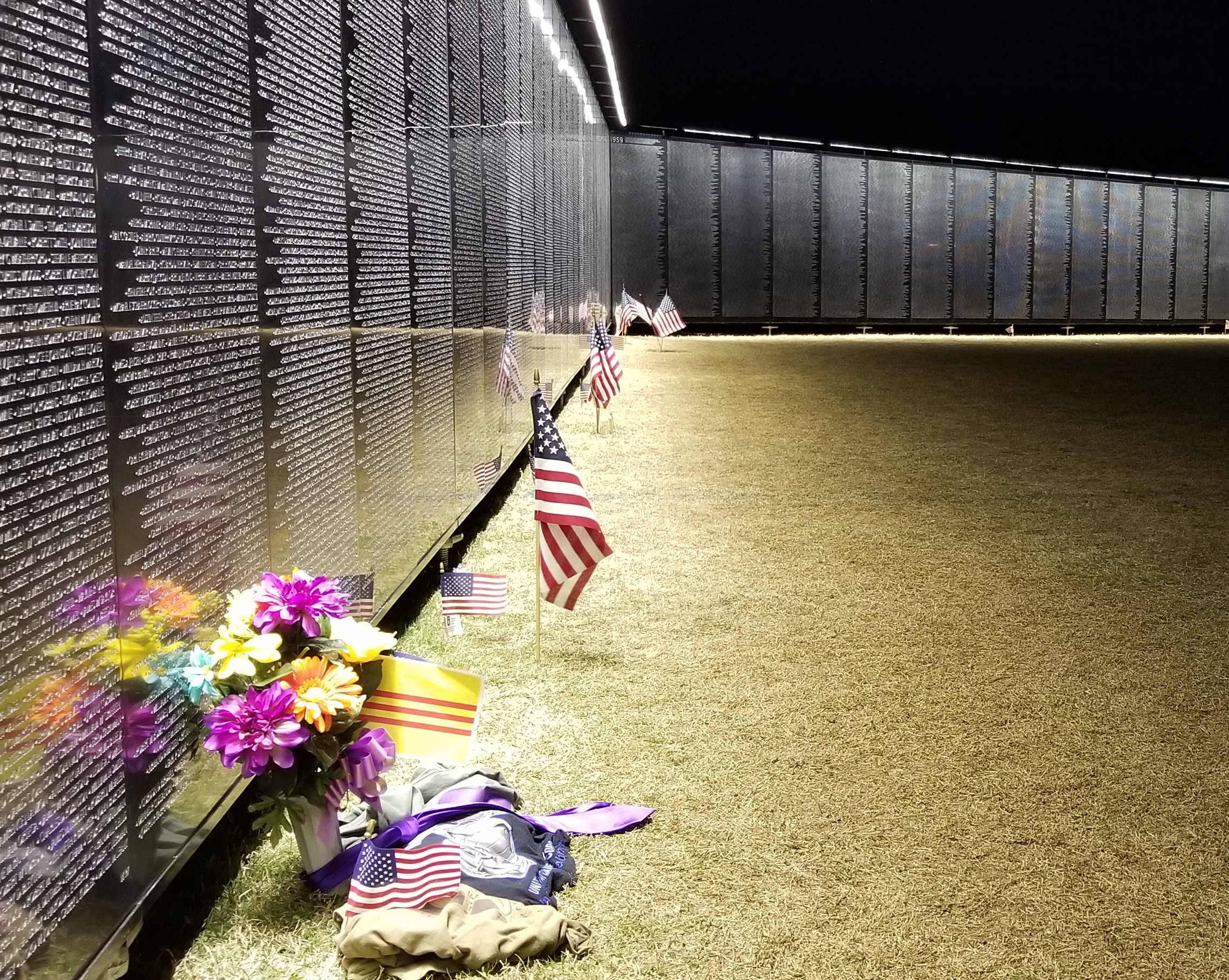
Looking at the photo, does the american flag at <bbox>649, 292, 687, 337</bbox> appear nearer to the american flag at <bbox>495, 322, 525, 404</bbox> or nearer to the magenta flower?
the american flag at <bbox>495, 322, 525, 404</bbox>

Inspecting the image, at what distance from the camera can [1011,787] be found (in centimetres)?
353

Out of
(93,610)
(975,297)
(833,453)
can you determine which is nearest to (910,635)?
(93,610)

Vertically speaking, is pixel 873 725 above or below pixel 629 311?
below

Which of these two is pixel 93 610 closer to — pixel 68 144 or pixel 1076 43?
pixel 68 144

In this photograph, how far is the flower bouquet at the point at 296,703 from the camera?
254 centimetres

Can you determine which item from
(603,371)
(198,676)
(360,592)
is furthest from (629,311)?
(198,676)

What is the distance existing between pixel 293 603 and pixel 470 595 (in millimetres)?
2085

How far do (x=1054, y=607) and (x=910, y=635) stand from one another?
32.9 inches

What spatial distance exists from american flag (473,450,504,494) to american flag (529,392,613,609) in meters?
2.38

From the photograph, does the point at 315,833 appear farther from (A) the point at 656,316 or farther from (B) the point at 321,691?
(A) the point at 656,316

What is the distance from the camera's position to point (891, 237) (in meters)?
28.9

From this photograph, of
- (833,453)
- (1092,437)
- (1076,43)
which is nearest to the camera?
(833,453)

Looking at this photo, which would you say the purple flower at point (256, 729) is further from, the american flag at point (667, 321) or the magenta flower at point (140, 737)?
the american flag at point (667, 321)

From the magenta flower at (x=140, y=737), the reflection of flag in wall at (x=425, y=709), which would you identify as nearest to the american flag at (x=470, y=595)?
the reflection of flag in wall at (x=425, y=709)
